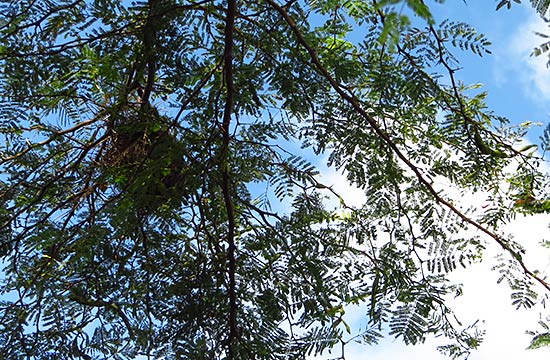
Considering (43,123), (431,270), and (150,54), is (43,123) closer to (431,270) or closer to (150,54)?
(150,54)

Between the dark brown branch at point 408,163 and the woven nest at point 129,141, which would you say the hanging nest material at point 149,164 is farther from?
the dark brown branch at point 408,163

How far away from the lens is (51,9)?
1.39m

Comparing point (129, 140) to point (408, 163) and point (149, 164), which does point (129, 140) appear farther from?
point (408, 163)

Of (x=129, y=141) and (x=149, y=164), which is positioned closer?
(x=149, y=164)

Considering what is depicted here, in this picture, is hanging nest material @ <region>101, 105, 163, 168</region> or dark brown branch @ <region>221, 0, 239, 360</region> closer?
dark brown branch @ <region>221, 0, 239, 360</region>

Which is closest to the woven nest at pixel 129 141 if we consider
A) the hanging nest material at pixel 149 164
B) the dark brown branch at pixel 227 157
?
the hanging nest material at pixel 149 164

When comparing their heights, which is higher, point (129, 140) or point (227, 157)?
point (129, 140)

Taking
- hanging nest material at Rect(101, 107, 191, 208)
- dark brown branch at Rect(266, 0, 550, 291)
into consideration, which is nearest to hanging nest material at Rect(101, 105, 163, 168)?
hanging nest material at Rect(101, 107, 191, 208)

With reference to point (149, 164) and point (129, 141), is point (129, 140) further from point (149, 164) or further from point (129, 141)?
point (149, 164)

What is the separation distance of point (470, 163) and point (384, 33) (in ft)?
3.80

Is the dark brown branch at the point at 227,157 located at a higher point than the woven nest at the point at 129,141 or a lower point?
lower

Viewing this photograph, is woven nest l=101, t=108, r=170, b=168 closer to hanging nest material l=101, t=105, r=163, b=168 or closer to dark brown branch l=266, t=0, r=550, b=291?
hanging nest material l=101, t=105, r=163, b=168

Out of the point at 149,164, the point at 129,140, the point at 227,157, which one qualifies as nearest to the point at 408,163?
the point at 227,157

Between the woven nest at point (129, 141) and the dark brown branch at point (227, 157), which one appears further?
the woven nest at point (129, 141)
